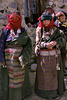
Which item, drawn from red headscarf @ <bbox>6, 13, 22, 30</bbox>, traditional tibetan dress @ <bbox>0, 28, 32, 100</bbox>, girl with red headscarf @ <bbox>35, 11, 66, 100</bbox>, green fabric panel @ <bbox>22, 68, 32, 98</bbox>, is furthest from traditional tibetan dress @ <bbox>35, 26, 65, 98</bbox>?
red headscarf @ <bbox>6, 13, 22, 30</bbox>

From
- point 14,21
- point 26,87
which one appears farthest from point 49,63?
point 14,21

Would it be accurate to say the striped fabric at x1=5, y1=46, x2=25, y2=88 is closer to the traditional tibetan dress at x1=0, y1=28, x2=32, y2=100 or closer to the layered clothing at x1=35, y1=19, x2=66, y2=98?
the traditional tibetan dress at x1=0, y1=28, x2=32, y2=100

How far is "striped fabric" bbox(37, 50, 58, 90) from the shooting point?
286cm

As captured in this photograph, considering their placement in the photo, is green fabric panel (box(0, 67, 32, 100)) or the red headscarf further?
green fabric panel (box(0, 67, 32, 100))

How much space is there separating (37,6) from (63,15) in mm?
2839

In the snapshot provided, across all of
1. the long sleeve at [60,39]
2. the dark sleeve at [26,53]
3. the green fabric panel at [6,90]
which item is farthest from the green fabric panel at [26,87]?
the long sleeve at [60,39]

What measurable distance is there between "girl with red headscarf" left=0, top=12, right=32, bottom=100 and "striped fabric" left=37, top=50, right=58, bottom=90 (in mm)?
409

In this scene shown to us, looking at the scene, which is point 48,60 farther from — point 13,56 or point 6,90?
point 6,90

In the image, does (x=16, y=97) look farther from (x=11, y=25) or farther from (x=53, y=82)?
(x=11, y=25)

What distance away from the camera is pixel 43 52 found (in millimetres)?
2857

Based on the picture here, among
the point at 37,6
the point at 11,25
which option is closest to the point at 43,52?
the point at 11,25

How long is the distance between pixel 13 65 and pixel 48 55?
0.74m

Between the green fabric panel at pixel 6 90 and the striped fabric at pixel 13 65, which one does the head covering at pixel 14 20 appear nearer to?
the striped fabric at pixel 13 65

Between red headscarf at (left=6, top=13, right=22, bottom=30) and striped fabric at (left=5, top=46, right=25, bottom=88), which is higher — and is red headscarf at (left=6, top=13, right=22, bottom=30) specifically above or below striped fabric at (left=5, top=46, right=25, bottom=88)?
above
